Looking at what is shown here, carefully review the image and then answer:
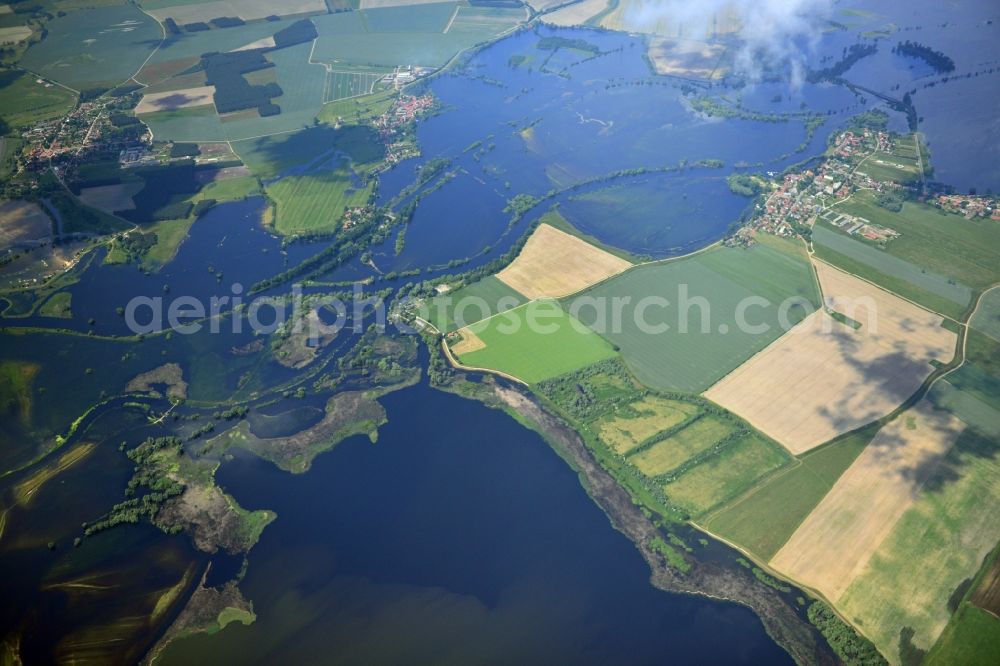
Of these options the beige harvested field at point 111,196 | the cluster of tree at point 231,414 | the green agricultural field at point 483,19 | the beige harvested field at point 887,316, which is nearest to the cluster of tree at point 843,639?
the beige harvested field at point 887,316

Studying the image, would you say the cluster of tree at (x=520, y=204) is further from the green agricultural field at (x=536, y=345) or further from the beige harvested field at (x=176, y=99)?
the beige harvested field at (x=176, y=99)

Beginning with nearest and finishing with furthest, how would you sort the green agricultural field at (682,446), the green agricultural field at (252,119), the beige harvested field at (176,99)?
the green agricultural field at (682,446)
the green agricultural field at (252,119)
the beige harvested field at (176,99)

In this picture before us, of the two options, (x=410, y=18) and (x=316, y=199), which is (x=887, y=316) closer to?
(x=316, y=199)

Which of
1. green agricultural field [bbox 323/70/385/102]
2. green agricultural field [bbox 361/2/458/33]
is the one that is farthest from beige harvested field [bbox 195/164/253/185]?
green agricultural field [bbox 361/2/458/33]

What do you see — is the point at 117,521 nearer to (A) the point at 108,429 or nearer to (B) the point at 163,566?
(B) the point at 163,566

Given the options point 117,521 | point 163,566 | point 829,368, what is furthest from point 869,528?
point 117,521

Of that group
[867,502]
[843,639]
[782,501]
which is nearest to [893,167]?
[867,502]
